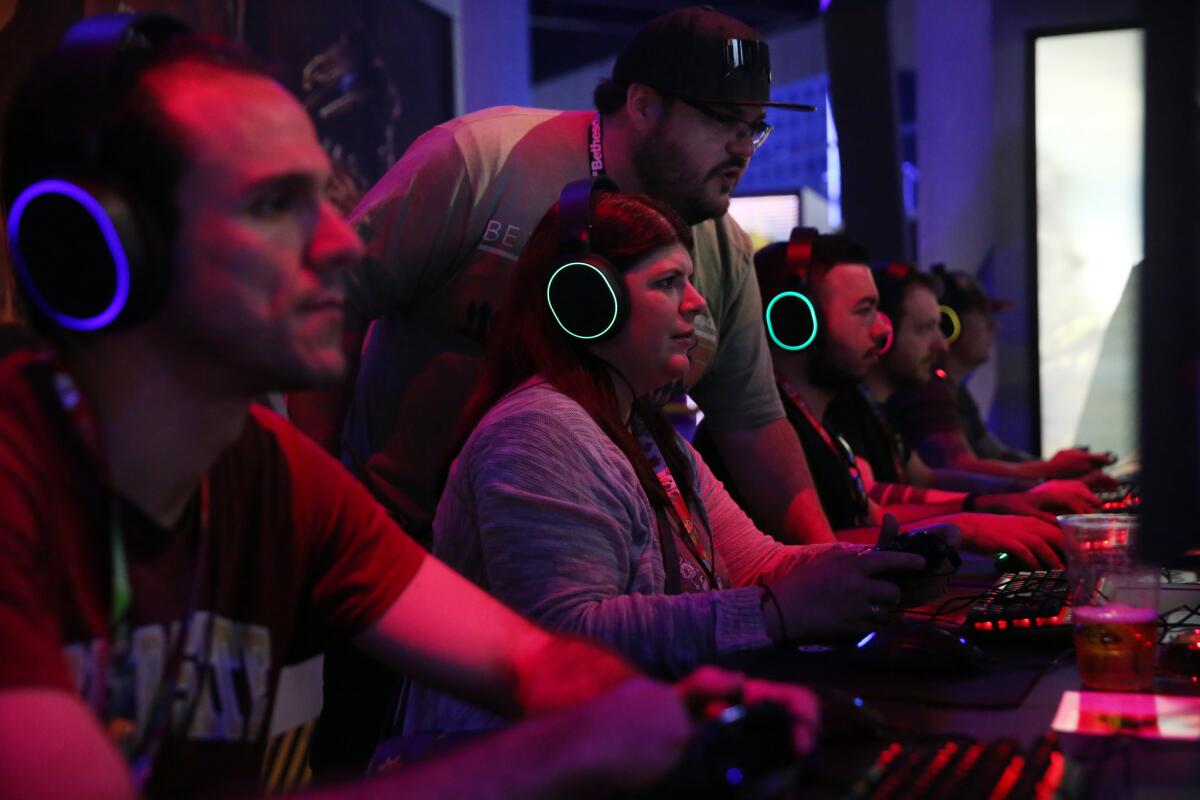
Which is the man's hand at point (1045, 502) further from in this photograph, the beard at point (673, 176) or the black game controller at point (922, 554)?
the black game controller at point (922, 554)

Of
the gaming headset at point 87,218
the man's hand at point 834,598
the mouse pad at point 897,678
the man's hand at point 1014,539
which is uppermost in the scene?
the gaming headset at point 87,218

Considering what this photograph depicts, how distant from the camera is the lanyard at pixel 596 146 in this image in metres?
2.03

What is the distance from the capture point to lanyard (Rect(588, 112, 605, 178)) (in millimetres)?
2033

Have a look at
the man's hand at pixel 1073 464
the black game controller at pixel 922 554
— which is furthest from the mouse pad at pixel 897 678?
the man's hand at pixel 1073 464

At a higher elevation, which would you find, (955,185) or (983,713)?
(955,185)

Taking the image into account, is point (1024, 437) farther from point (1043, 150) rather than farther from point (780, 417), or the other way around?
point (780, 417)

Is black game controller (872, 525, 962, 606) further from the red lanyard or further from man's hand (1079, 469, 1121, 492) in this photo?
man's hand (1079, 469, 1121, 492)

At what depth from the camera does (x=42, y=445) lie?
85 centimetres

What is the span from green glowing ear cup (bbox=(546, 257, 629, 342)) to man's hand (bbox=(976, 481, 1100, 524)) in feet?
4.42

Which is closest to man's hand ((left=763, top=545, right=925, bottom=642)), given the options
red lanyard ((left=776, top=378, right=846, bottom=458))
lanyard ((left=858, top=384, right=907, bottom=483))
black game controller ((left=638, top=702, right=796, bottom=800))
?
black game controller ((left=638, top=702, right=796, bottom=800))

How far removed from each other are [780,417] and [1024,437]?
4.52m

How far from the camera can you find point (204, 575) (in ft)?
3.16

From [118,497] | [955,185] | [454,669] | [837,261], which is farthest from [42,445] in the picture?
[955,185]

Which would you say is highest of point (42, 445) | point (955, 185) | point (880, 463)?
point (955, 185)
